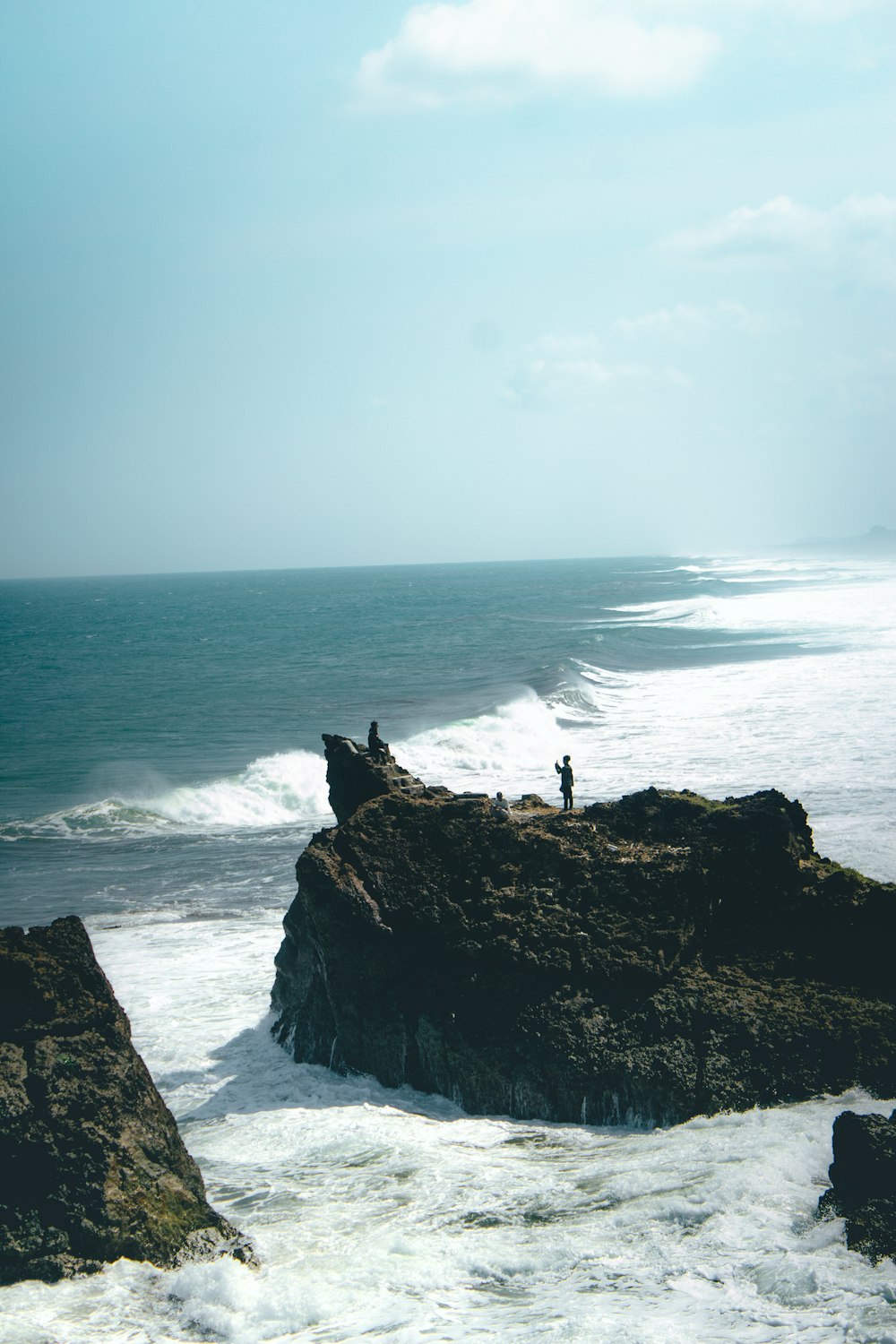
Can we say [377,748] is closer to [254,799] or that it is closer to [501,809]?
[501,809]

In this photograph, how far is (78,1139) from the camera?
7945mm

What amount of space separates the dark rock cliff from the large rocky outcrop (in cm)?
310

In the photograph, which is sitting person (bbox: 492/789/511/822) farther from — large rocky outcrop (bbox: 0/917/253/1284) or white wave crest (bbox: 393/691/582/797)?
white wave crest (bbox: 393/691/582/797)

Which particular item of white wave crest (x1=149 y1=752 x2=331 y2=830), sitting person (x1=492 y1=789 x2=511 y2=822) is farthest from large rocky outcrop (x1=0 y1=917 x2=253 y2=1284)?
white wave crest (x1=149 y1=752 x2=331 y2=830)

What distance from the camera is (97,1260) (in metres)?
7.66

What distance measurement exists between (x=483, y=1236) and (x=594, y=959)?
10.3 feet

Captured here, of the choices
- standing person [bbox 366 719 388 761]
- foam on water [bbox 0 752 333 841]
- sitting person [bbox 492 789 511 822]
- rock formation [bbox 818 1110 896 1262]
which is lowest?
foam on water [bbox 0 752 333 841]

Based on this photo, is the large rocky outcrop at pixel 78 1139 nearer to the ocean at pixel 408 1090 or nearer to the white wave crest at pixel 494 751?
the ocean at pixel 408 1090

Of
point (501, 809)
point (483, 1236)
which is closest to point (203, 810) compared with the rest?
point (501, 809)

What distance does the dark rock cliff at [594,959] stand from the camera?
1010cm

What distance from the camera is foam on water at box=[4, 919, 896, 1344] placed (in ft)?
23.2

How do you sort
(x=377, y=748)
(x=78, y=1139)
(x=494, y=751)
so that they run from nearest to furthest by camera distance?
1. (x=78, y=1139)
2. (x=377, y=748)
3. (x=494, y=751)

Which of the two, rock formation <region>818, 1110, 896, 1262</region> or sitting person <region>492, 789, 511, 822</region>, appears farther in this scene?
sitting person <region>492, 789, 511, 822</region>

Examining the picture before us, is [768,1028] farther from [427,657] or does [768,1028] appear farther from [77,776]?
[427,657]
